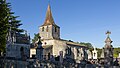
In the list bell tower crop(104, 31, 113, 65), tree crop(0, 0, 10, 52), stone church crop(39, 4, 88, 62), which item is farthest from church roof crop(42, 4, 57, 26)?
tree crop(0, 0, 10, 52)

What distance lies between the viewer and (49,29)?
7025 centimetres

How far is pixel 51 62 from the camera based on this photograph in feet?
107

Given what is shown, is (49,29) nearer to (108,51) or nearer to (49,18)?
(49,18)

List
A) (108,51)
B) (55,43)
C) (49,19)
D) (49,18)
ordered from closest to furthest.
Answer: (108,51)
(55,43)
(49,19)
(49,18)

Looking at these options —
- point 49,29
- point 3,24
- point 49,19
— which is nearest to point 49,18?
point 49,19

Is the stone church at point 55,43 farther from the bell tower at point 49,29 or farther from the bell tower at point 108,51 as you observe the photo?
the bell tower at point 108,51

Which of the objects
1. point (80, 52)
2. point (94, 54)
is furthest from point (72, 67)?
point (80, 52)

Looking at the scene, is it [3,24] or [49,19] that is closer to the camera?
[3,24]

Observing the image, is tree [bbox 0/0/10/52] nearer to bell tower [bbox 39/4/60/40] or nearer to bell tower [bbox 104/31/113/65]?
bell tower [bbox 104/31/113/65]

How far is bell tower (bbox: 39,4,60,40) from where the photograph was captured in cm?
6975

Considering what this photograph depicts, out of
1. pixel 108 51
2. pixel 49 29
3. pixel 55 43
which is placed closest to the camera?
pixel 108 51

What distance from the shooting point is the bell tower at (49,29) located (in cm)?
6975

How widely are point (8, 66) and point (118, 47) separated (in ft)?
168

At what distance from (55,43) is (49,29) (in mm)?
6207
